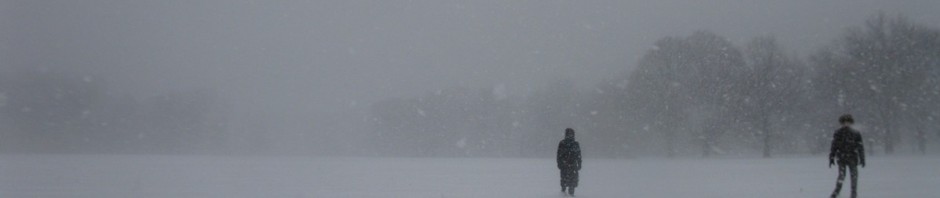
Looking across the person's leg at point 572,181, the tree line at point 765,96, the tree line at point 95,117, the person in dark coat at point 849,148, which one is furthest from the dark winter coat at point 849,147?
the tree line at point 95,117

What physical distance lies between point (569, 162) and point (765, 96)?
37818mm

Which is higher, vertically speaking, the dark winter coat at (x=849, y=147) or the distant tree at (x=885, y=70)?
the distant tree at (x=885, y=70)

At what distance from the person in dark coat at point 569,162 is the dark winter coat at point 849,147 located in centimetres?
471

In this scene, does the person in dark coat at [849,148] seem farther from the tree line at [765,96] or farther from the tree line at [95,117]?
the tree line at [95,117]

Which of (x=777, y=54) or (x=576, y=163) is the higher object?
(x=777, y=54)

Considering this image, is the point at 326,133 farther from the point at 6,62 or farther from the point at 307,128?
the point at 6,62

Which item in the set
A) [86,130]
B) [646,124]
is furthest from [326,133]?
[646,124]

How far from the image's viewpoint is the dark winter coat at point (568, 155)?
1537 centimetres

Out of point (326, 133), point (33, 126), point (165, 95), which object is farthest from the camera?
point (326, 133)

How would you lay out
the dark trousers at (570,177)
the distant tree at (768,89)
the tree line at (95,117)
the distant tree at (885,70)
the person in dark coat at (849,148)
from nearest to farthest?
the person in dark coat at (849,148)
the dark trousers at (570,177)
the distant tree at (885,70)
the distant tree at (768,89)
the tree line at (95,117)

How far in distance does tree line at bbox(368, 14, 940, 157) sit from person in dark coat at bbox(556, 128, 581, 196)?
36.8 metres

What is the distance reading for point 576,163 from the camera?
50.4ft

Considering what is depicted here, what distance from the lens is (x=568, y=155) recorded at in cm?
1560

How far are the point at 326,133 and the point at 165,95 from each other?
2929 cm
